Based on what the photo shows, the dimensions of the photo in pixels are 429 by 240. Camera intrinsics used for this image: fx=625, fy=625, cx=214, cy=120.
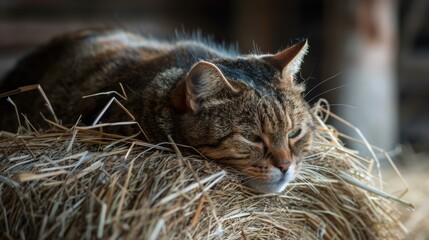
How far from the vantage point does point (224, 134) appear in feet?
7.86

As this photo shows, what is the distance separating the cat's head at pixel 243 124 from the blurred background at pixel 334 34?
190cm

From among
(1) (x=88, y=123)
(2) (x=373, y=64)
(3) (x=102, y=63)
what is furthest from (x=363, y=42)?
(1) (x=88, y=123)

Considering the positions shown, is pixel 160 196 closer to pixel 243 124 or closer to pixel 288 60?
pixel 243 124

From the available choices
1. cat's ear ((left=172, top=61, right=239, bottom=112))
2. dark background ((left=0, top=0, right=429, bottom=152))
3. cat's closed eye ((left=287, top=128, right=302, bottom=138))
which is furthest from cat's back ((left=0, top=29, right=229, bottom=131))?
dark background ((left=0, top=0, right=429, bottom=152))

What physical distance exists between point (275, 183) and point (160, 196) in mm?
498

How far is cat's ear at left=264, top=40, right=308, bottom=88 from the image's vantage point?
103 inches

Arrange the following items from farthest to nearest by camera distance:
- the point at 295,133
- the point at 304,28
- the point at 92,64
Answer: the point at 304,28
the point at 92,64
the point at 295,133

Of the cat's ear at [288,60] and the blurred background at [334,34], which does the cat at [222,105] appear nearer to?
the cat's ear at [288,60]

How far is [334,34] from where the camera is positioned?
5.22 metres

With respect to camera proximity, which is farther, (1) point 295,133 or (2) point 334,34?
(2) point 334,34

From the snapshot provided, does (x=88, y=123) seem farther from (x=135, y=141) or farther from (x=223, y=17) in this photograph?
(x=223, y=17)

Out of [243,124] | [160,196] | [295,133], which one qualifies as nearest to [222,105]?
[243,124]

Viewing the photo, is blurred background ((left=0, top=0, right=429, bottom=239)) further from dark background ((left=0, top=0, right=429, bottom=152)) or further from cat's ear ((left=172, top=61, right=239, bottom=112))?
cat's ear ((left=172, top=61, right=239, bottom=112))

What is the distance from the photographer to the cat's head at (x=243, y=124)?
2.38 metres
